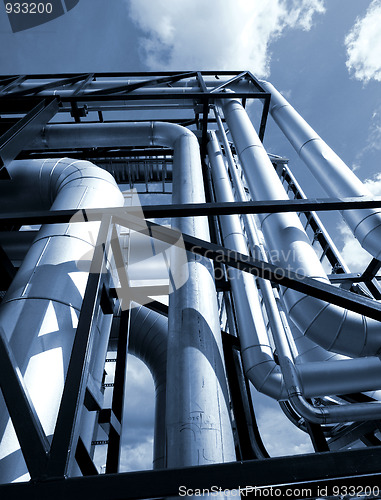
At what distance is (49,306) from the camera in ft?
6.29

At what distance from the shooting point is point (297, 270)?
90.4 inches

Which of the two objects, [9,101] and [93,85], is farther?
[93,85]

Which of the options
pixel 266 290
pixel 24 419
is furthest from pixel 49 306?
pixel 266 290

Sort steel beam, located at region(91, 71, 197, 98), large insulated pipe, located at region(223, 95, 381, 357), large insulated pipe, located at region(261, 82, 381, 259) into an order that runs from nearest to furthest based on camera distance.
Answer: large insulated pipe, located at region(223, 95, 381, 357) → large insulated pipe, located at region(261, 82, 381, 259) → steel beam, located at region(91, 71, 197, 98)

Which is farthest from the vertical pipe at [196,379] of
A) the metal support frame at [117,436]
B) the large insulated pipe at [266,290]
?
the large insulated pipe at [266,290]

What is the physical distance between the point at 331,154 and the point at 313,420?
2458mm

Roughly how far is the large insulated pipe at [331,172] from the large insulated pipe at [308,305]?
0.47 meters

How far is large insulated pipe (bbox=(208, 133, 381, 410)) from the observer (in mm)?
2674

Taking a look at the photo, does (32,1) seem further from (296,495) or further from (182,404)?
(296,495)

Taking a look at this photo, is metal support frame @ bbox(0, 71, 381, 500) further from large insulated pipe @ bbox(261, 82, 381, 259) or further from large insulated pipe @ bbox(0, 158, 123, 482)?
large insulated pipe @ bbox(261, 82, 381, 259)

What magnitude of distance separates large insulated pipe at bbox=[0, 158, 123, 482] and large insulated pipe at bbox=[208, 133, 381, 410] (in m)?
1.62

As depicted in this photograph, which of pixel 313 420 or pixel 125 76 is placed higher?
pixel 125 76

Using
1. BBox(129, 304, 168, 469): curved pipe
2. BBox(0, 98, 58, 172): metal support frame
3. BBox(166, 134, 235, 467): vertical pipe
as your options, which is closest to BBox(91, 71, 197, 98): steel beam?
BBox(0, 98, 58, 172): metal support frame

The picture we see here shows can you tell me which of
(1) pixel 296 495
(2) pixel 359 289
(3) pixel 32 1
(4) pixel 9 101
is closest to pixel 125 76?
(3) pixel 32 1
